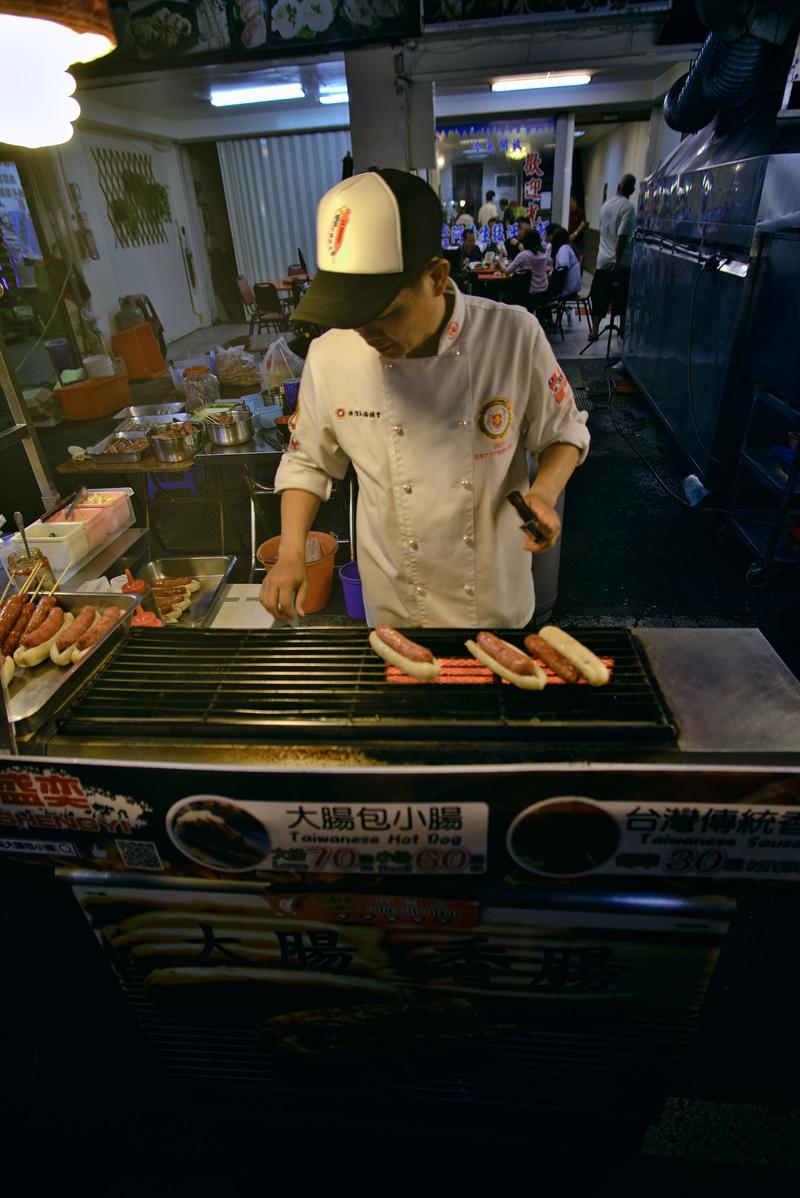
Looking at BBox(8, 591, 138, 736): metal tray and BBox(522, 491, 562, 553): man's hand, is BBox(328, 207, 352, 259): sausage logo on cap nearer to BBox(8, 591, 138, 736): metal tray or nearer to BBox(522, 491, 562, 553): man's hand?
BBox(522, 491, 562, 553): man's hand

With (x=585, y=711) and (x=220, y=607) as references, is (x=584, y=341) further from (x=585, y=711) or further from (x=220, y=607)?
(x=585, y=711)

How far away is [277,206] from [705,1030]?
65.7 feet

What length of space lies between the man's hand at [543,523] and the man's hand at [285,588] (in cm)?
77

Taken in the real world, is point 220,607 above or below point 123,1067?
above

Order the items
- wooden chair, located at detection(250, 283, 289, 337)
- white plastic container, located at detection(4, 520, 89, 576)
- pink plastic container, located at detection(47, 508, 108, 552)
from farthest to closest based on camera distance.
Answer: wooden chair, located at detection(250, 283, 289, 337), pink plastic container, located at detection(47, 508, 108, 552), white plastic container, located at detection(4, 520, 89, 576)

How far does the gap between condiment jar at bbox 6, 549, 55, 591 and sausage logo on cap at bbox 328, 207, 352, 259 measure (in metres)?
1.92

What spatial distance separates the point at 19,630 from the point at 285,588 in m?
1.16

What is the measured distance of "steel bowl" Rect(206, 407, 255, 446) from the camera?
18.0 ft

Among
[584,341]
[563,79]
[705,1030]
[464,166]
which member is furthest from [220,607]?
[464,166]

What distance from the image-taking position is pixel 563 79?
44.2 ft

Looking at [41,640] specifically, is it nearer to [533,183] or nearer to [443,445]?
[443,445]

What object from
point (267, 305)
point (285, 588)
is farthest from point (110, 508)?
point (267, 305)

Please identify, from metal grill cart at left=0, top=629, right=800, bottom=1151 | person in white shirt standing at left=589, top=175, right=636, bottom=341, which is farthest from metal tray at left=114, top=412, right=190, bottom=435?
person in white shirt standing at left=589, top=175, right=636, bottom=341

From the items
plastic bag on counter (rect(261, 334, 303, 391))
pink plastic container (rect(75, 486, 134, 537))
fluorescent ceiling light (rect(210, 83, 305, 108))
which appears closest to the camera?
pink plastic container (rect(75, 486, 134, 537))
